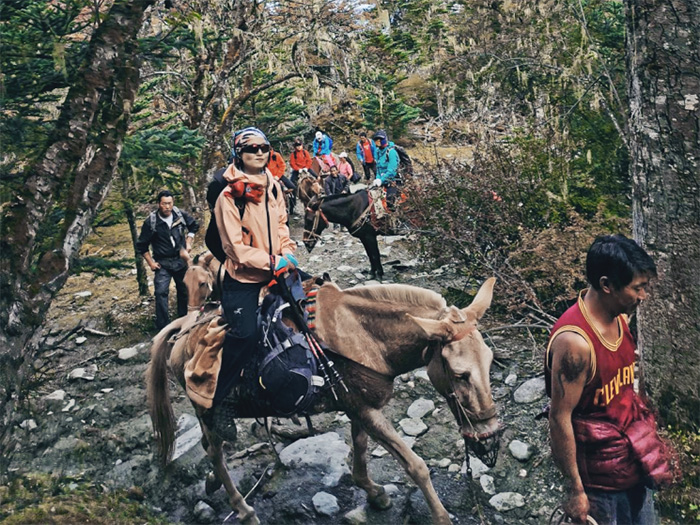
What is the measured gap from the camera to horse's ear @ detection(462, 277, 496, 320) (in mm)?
3953

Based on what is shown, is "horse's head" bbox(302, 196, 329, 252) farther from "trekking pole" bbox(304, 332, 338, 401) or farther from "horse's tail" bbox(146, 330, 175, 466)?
"trekking pole" bbox(304, 332, 338, 401)

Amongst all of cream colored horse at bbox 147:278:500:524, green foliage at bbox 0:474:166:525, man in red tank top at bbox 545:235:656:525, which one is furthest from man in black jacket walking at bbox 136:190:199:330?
man in red tank top at bbox 545:235:656:525

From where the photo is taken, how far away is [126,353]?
8.77 metres

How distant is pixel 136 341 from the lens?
9.30 meters

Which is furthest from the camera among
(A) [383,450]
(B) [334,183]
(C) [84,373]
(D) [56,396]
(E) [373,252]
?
(B) [334,183]

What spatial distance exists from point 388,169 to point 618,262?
341 inches

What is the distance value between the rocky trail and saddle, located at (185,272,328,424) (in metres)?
0.94

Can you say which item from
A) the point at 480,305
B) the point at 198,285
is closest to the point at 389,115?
the point at 198,285

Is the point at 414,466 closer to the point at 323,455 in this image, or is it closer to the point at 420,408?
the point at 323,455

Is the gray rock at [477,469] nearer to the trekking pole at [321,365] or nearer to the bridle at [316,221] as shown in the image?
the trekking pole at [321,365]

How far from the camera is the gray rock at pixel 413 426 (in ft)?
19.5

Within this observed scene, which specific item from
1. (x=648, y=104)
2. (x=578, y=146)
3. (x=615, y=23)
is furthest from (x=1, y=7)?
(x=615, y=23)

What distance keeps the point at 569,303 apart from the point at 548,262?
0.75 metres

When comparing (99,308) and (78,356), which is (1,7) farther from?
(99,308)
